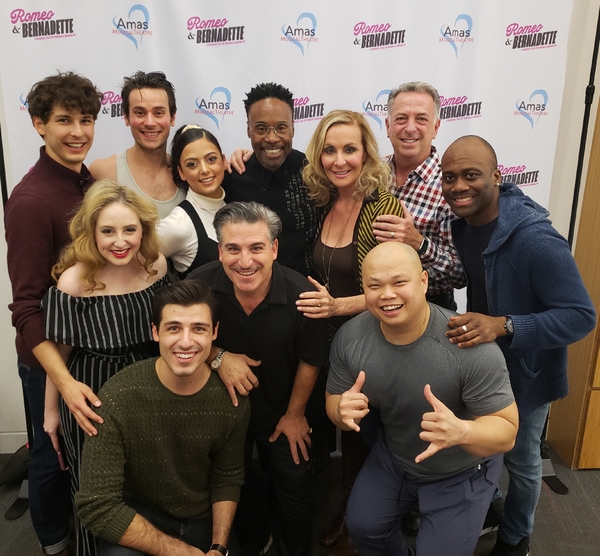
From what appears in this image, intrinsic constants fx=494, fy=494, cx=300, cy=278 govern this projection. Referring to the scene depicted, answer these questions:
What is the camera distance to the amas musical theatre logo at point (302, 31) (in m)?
2.63

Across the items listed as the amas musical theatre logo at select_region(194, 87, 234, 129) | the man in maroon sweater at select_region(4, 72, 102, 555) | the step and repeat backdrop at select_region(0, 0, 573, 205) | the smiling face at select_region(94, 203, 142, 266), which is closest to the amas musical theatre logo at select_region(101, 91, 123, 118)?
the step and repeat backdrop at select_region(0, 0, 573, 205)

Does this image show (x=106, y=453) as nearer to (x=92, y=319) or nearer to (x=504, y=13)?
(x=92, y=319)

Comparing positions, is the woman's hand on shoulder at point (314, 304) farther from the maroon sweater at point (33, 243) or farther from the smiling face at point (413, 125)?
the maroon sweater at point (33, 243)

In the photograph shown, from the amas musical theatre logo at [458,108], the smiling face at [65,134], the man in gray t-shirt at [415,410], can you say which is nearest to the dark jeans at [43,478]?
the smiling face at [65,134]

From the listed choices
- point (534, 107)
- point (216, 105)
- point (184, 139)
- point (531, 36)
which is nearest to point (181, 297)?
point (184, 139)

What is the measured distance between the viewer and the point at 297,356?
193cm

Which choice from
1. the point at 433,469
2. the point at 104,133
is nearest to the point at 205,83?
the point at 104,133

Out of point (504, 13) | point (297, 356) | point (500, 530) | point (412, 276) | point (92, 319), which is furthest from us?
point (504, 13)

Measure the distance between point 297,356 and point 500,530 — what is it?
4.02 feet

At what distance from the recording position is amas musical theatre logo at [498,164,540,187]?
9.36 feet

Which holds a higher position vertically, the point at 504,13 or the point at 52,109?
the point at 504,13

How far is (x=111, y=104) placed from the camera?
2.69 meters

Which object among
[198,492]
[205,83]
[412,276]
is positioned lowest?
[198,492]

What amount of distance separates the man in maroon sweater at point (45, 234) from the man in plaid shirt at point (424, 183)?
1.32 metres
